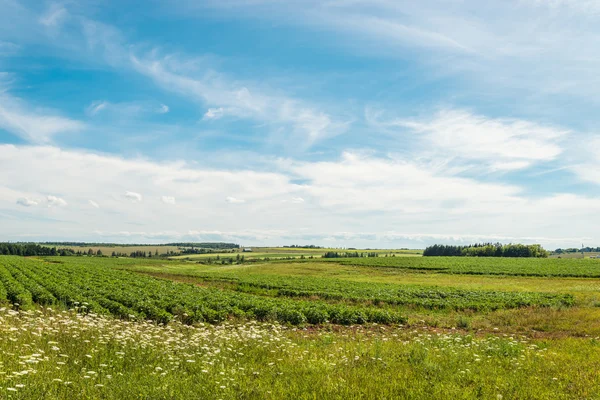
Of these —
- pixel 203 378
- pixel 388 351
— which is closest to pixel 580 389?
pixel 388 351

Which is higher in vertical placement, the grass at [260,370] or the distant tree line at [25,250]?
the grass at [260,370]

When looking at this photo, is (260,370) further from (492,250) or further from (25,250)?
(25,250)

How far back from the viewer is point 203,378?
7531 millimetres

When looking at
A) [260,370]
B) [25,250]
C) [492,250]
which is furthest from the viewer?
[25,250]

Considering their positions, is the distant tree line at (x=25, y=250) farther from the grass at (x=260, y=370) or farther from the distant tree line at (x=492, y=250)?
the grass at (x=260, y=370)

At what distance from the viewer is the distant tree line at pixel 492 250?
481 feet

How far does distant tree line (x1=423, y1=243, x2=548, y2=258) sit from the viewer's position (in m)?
147

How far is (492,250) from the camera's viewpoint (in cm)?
15538

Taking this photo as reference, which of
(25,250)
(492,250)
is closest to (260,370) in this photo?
(492,250)

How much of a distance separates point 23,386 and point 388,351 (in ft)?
28.3

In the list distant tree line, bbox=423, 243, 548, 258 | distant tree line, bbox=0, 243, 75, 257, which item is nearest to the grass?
distant tree line, bbox=423, 243, 548, 258

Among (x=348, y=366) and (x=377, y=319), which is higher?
(x=348, y=366)

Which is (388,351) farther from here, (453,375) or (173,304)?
(173,304)

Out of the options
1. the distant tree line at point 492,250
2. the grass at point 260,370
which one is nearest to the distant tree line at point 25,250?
the distant tree line at point 492,250
